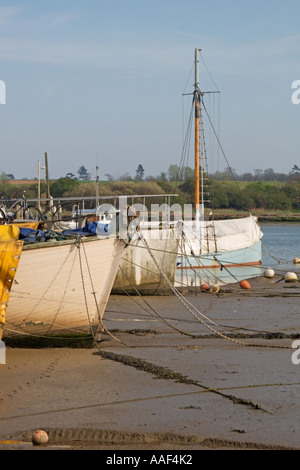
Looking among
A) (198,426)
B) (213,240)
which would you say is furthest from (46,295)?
(213,240)

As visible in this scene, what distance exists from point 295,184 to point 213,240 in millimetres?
79533

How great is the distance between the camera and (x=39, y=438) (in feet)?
23.0

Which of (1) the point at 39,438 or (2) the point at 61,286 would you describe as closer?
(1) the point at 39,438

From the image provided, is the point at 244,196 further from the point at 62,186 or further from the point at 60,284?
the point at 60,284

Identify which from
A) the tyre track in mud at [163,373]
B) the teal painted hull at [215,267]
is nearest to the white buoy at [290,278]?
the teal painted hull at [215,267]

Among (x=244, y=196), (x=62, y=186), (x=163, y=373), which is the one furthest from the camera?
(x=244, y=196)

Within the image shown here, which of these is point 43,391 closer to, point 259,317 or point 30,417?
point 30,417

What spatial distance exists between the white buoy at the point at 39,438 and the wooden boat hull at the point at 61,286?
4324 mm

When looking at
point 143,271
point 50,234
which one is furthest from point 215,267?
point 50,234

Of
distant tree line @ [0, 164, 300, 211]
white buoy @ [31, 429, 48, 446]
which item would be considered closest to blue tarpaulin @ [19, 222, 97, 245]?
white buoy @ [31, 429, 48, 446]

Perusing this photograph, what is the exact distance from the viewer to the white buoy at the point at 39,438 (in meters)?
7.00

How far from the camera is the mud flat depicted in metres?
7.20

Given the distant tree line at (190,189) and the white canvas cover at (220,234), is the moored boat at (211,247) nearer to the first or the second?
the white canvas cover at (220,234)

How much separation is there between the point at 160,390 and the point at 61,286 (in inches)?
125
